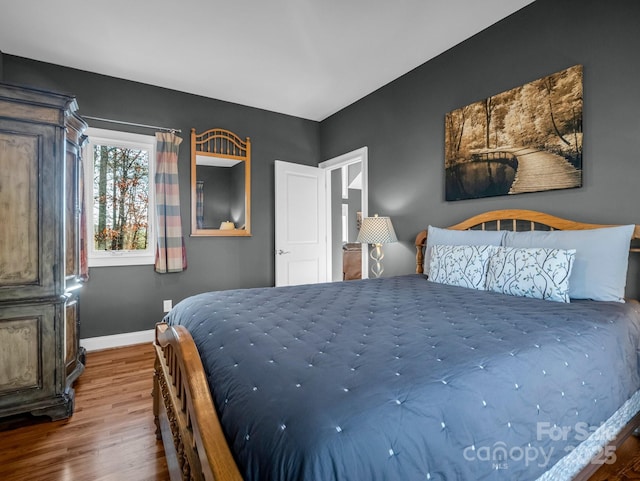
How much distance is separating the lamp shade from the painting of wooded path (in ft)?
2.07

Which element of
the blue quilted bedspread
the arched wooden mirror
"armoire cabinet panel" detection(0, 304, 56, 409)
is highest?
the arched wooden mirror

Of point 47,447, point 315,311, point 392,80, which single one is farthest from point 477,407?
point 392,80

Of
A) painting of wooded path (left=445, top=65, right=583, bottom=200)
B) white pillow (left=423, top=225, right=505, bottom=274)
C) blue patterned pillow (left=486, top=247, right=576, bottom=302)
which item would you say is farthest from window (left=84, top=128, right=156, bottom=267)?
blue patterned pillow (left=486, top=247, right=576, bottom=302)

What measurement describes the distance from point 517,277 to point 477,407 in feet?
4.24

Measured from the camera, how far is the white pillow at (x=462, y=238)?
7.68 feet

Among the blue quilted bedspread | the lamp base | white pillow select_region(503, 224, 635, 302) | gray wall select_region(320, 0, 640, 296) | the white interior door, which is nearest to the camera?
the blue quilted bedspread

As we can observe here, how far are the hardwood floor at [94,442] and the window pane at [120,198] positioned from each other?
4.81ft

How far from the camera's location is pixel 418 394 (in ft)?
2.74

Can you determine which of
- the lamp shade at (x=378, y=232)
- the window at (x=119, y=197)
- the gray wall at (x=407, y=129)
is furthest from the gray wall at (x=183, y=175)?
the lamp shade at (x=378, y=232)

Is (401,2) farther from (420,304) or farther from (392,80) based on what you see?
(420,304)

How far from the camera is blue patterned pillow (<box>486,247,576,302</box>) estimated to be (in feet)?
5.83

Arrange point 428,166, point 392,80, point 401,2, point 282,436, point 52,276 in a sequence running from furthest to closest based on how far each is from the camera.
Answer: point 392,80
point 428,166
point 401,2
point 52,276
point 282,436

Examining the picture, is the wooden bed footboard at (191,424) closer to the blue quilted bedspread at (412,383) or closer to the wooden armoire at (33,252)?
the blue quilted bedspread at (412,383)

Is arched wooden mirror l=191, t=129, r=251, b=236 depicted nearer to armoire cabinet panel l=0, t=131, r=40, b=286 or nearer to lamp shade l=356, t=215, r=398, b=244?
lamp shade l=356, t=215, r=398, b=244
